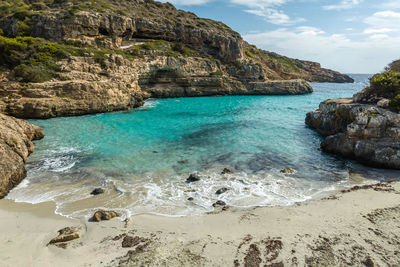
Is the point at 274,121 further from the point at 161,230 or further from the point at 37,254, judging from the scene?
the point at 37,254

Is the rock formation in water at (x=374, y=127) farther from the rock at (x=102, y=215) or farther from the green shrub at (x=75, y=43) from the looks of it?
the green shrub at (x=75, y=43)

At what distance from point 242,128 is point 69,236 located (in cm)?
1966

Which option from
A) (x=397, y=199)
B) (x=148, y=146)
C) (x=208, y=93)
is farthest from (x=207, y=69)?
(x=397, y=199)

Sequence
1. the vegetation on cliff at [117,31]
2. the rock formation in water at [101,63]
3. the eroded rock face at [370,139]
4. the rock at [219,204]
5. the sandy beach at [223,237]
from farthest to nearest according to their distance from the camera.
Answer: the vegetation on cliff at [117,31] → the rock formation in water at [101,63] → the eroded rock face at [370,139] → the rock at [219,204] → the sandy beach at [223,237]

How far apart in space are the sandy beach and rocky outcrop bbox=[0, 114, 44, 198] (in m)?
1.58

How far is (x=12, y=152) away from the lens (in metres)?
12.6

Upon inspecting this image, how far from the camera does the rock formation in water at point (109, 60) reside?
29062 millimetres

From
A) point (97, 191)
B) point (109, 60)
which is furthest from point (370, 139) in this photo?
point (109, 60)

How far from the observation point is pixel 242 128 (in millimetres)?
24656

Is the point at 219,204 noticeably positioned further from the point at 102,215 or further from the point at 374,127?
the point at 374,127

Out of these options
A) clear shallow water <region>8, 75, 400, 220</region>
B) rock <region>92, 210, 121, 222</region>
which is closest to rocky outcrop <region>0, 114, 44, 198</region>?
clear shallow water <region>8, 75, 400, 220</region>

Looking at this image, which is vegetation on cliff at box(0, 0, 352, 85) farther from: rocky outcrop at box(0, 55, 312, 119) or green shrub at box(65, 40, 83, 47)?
rocky outcrop at box(0, 55, 312, 119)

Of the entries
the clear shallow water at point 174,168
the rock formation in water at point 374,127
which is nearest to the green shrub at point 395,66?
the rock formation in water at point 374,127

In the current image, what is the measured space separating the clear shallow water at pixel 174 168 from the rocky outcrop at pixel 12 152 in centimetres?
43
